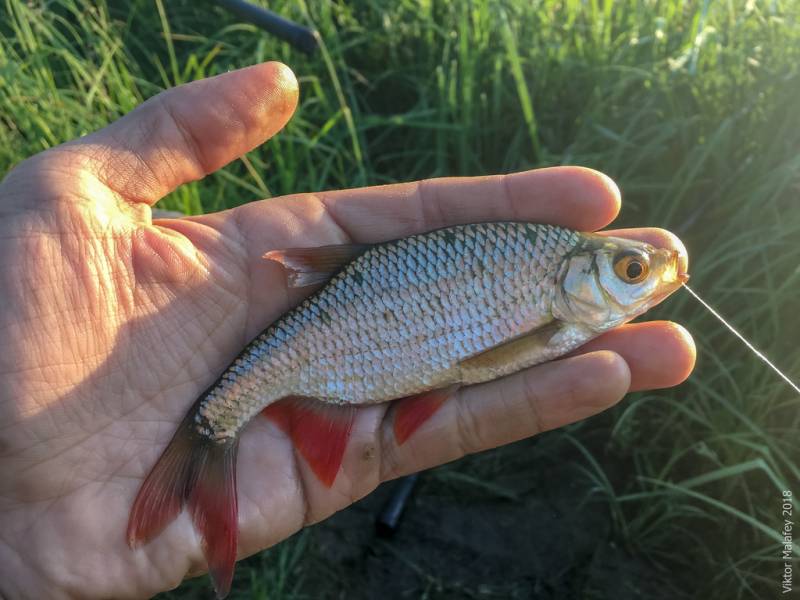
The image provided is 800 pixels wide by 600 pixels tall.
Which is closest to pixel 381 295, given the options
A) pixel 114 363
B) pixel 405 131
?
pixel 114 363

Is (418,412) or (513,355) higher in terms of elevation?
(513,355)

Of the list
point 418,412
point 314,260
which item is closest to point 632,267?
point 418,412

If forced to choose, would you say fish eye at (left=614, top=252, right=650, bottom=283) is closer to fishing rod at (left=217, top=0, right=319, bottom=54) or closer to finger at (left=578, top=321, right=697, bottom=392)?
finger at (left=578, top=321, right=697, bottom=392)

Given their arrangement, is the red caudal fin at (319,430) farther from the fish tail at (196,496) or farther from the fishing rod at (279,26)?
the fishing rod at (279,26)

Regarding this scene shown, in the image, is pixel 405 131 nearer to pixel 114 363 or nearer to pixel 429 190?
pixel 429 190

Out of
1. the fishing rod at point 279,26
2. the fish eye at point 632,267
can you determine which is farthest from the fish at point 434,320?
the fishing rod at point 279,26

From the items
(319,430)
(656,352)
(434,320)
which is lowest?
(319,430)

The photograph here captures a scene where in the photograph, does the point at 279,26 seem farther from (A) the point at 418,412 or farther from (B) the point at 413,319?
(A) the point at 418,412
